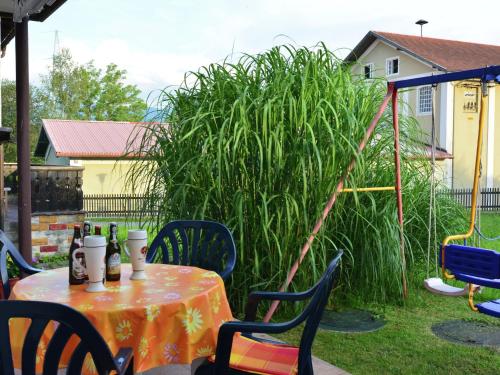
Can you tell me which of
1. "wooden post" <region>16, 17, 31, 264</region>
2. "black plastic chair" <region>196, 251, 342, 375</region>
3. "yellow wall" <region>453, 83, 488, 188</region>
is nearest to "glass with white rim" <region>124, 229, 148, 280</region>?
"black plastic chair" <region>196, 251, 342, 375</region>

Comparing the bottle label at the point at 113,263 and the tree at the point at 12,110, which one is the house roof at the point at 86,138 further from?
the bottle label at the point at 113,263

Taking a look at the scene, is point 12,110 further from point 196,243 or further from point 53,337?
point 53,337

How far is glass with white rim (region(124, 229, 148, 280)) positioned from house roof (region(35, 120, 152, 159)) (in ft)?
A: 72.2

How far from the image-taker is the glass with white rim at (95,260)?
2.20 metres

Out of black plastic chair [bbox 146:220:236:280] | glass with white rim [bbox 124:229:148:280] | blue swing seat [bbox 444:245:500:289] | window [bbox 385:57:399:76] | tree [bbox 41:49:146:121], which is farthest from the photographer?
tree [bbox 41:49:146:121]

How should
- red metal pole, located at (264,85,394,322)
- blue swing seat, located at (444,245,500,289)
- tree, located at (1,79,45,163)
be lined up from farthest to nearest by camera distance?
1. tree, located at (1,79,45,163)
2. red metal pole, located at (264,85,394,322)
3. blue swing seat, located at (444,245,500,289)

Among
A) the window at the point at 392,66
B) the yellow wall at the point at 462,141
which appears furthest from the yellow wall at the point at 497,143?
the window at the point at 392,66

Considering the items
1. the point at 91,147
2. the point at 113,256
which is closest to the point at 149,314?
the point at 113,256

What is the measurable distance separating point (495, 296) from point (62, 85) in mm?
37112

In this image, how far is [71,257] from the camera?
93.7 inches

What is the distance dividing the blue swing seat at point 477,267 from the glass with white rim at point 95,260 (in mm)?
2250

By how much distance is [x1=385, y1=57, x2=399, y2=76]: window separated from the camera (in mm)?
26219

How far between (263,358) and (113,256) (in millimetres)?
834

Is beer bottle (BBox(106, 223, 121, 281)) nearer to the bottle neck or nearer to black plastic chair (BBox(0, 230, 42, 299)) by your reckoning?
the bottle neck
